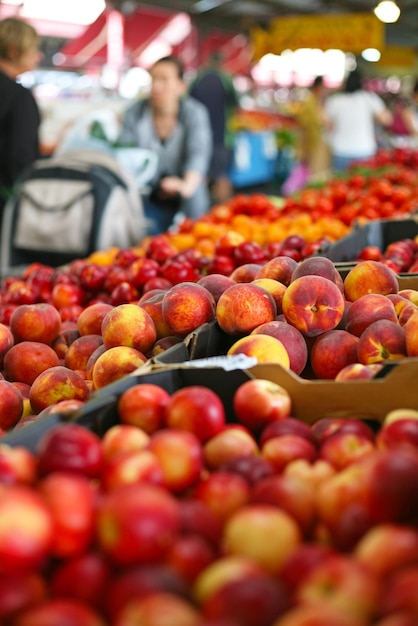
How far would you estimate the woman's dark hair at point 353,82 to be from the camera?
8.30m

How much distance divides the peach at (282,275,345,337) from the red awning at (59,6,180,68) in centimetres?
1566

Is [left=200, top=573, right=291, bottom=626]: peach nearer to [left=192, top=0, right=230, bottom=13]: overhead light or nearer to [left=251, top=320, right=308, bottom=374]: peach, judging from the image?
[left=251, top=320, right=308, bottom=374]: peach

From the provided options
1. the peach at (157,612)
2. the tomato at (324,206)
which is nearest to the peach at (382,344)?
the peach at (157,612)

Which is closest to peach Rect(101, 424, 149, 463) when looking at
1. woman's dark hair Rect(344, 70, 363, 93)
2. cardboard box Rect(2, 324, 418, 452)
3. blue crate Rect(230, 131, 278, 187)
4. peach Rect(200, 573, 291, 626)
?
cardboard box Rect(2, 324, 418, 452)

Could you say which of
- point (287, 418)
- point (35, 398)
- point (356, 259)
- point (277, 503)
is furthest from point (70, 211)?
point (277, 503)

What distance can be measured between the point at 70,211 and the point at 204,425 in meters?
2.97

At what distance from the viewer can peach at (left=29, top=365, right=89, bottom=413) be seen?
155 cm

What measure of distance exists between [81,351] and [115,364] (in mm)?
279

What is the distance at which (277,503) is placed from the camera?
0.94m

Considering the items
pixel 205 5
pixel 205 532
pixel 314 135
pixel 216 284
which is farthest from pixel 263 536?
pixel 205 5

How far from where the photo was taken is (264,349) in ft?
4.75

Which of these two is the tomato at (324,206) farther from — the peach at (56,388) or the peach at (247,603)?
the peach at (247,603)

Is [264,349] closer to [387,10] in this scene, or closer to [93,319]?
[93,319]

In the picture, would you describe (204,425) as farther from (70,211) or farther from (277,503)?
(70,211)
